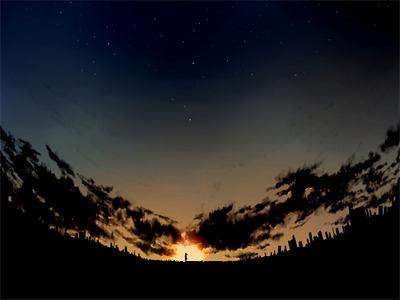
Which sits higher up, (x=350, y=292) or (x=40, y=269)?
(x=40, y=269)

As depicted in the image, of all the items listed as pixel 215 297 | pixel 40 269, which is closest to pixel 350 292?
pixel 215 297

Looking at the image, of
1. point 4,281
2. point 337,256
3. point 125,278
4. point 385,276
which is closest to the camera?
point 4,281

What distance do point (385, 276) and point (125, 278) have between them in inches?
428

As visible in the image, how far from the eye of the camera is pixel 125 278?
15.4 meters

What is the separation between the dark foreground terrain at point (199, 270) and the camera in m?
12.6

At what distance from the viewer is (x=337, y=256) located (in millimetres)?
14164

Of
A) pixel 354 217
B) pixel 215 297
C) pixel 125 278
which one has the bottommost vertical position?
pixel 215 297

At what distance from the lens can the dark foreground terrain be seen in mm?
12578

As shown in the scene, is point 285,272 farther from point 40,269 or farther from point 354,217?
point 40,269

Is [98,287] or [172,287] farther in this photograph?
[172,287]

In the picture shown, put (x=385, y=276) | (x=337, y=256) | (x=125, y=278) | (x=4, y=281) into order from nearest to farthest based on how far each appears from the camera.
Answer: (x=4, y=281) → (x=385, y=276) → (x=337, y=256) → (x=125, y=278)

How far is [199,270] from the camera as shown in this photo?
624 inches

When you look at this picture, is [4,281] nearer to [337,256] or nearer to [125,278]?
[125,278]

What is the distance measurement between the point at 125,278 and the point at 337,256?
9.41m
